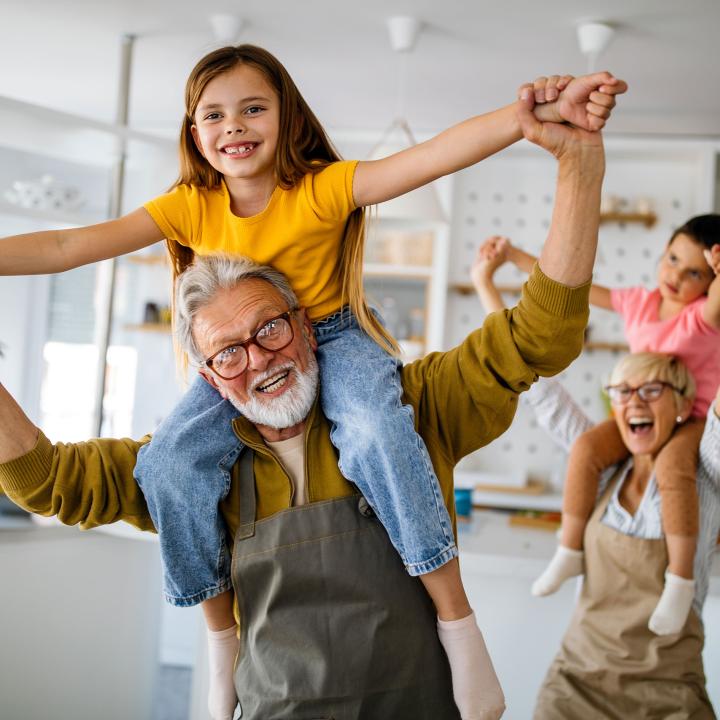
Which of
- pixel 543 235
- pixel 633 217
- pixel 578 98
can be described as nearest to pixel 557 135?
pixel 578 98

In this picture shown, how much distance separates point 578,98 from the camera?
1146 mm

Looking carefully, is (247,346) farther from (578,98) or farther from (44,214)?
(44,214)

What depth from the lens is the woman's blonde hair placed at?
87.1 inches

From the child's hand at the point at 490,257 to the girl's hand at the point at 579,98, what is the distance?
30.1 inches

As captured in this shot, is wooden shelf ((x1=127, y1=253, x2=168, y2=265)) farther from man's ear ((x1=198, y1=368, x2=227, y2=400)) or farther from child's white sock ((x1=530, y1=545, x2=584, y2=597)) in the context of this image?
man's ear ((x1=198, y1=368, x2=227, y2=400))

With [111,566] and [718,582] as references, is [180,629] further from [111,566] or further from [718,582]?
[718,582]

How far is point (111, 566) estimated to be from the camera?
3.27 meters

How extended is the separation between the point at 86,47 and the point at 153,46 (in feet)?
1.10

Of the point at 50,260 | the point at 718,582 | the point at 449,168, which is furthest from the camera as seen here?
the point at 718,582

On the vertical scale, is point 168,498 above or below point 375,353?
below

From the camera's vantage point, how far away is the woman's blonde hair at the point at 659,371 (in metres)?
2.21

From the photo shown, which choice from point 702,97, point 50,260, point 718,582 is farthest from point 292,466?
point 702,97

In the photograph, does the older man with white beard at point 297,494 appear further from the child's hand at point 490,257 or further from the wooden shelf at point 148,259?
the wooden shelf at point 148,259

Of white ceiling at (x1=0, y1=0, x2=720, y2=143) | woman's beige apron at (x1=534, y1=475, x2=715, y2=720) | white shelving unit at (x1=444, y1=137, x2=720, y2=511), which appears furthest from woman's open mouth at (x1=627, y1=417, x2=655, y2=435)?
white shelving unit at (x1=444, y1=137, x2=720, y2=511)
